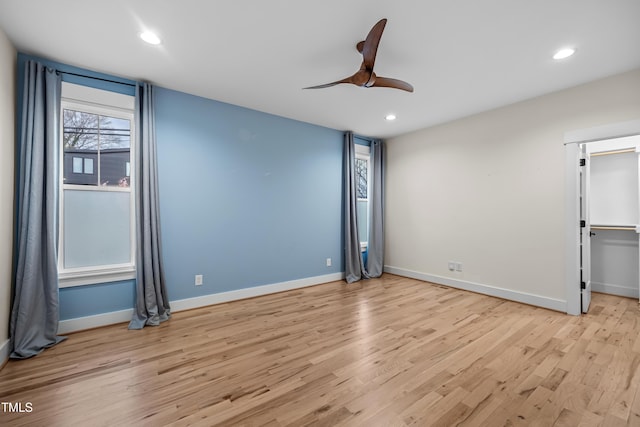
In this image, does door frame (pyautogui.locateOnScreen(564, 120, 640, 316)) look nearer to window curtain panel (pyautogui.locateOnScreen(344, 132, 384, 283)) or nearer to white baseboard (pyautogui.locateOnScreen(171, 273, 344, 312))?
window curtain panel (pyautogui.locateOnScreen(344, 132, 384, 283))

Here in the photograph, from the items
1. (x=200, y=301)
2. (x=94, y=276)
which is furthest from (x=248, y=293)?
(x=94, y=276)

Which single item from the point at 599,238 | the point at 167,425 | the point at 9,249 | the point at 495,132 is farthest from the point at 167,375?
the point at 599,238

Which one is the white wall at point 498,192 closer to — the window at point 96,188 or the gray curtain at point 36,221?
the window at point 96,188

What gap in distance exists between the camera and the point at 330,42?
92.9 inches

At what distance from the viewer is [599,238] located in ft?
13.7

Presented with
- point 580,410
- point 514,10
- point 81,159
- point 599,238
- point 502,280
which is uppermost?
point 514,10

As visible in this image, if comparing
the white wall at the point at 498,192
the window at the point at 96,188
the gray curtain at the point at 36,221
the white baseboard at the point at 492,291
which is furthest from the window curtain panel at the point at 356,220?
the gray curtain at the point at 36,221

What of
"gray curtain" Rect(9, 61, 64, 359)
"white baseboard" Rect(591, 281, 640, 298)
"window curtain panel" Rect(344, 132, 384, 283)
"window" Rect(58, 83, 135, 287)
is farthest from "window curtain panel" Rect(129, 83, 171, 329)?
"white baseboard" Rect(591, 281, 640, 298)

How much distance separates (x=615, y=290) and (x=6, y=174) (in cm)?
713

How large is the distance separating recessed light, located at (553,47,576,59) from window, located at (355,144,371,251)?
3046 millimetres

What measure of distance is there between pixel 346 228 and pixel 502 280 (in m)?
2.38

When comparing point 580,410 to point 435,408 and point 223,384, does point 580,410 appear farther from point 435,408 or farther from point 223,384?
point 223,384

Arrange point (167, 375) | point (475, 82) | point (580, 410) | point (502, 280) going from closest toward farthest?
point (580, 410), point (167, 375), point (475, 82), point (502, 280)

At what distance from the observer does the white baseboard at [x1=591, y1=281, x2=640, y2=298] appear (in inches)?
150
